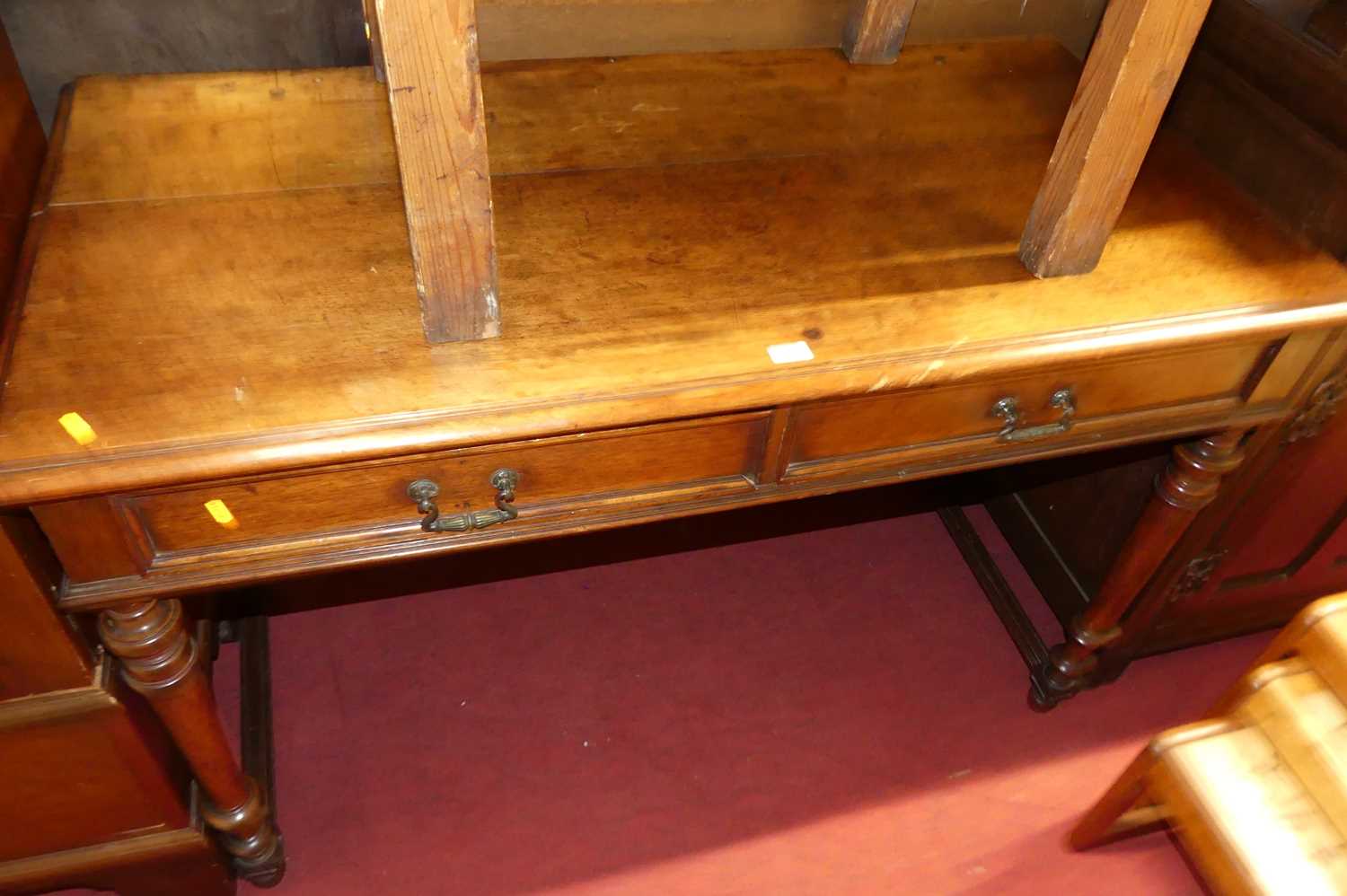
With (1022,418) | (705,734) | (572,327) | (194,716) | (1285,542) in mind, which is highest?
(572,327)

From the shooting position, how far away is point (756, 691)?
223 centimetres

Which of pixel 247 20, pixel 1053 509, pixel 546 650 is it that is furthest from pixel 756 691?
pixel 247 20

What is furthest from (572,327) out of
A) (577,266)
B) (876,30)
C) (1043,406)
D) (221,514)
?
(876,30)

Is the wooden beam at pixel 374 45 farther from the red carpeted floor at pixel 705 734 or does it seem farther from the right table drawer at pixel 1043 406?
the red carpeted floor at pixel 705 734

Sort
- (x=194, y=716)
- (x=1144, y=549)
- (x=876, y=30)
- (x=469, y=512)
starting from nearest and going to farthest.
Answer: (x=469, y=512)
(x=194, y=716)
(x=876, y=30)
(x=1144, y=549)

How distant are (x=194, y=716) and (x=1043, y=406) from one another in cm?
135

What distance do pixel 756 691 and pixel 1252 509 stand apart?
1.08 metres

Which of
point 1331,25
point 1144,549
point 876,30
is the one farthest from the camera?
point 1144,549

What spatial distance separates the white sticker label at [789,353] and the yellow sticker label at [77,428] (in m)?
0.79

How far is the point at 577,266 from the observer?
1.37 m

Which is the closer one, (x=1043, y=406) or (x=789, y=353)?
A: (x=789, y=353)

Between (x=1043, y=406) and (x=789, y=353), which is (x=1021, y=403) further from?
(x=789, y=353)

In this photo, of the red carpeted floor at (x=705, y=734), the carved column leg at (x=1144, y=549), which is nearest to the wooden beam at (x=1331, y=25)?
the carved column leg at (x=1144, y=549)

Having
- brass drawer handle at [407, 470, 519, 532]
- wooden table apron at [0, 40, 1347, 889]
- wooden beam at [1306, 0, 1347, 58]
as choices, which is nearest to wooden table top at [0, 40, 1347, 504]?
wooden table apron at [0, 40, 1347, 889]
